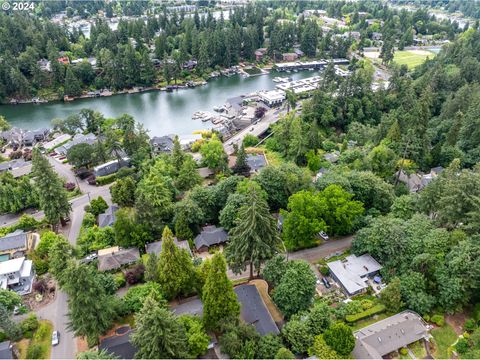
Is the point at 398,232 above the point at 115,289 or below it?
above

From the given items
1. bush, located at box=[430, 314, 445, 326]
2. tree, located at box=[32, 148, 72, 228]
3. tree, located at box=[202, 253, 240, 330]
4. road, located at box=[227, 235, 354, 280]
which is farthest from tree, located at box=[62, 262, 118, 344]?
bush, located at box=[430, 314, 445, 326]

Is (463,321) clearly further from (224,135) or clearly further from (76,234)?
(224,135)

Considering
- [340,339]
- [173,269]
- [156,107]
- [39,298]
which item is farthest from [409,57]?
[39,298]

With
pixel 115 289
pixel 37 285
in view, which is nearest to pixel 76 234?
pixel 37 285

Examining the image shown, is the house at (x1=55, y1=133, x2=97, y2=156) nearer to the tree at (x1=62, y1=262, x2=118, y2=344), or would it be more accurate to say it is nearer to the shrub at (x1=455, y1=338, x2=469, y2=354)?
the tree at (x1=62, y1=262, x2=118, y2=344)

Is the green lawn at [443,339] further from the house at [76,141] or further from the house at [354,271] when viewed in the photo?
the house at [76,141]

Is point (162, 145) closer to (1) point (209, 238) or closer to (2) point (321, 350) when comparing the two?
(1) point (209, 238)
